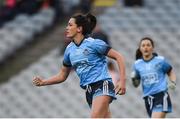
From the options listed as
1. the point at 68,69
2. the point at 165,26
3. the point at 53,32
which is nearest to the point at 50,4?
the point at 53,32

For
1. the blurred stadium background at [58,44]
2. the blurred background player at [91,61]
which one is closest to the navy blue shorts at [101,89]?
the blurred background player at [91,61]

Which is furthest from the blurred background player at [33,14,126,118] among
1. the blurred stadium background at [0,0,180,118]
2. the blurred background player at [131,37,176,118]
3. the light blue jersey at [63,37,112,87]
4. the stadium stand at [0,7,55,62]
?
the stadium stand at [0,7,55,62]

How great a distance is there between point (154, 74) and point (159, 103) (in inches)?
15.9

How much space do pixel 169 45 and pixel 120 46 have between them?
3.29 ft

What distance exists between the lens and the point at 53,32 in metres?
16.0

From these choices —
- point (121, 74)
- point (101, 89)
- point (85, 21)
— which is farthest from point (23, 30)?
point (121, 74)

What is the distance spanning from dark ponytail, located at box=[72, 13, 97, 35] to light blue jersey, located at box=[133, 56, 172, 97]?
1.96m

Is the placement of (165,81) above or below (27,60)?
below

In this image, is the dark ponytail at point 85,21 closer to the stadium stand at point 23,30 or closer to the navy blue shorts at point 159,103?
the navy blue shorts at point 159,103

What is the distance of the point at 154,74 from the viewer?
9945 mm

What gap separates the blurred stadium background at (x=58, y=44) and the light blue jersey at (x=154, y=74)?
4.05 metres

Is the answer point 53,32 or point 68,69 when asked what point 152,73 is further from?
point 53,32

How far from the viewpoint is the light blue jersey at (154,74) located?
32.6 ft

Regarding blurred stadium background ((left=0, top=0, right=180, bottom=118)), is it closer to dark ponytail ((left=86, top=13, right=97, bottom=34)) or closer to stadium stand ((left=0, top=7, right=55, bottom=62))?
stadium stand ((left=0, top=7, right=55, bottom=62))
